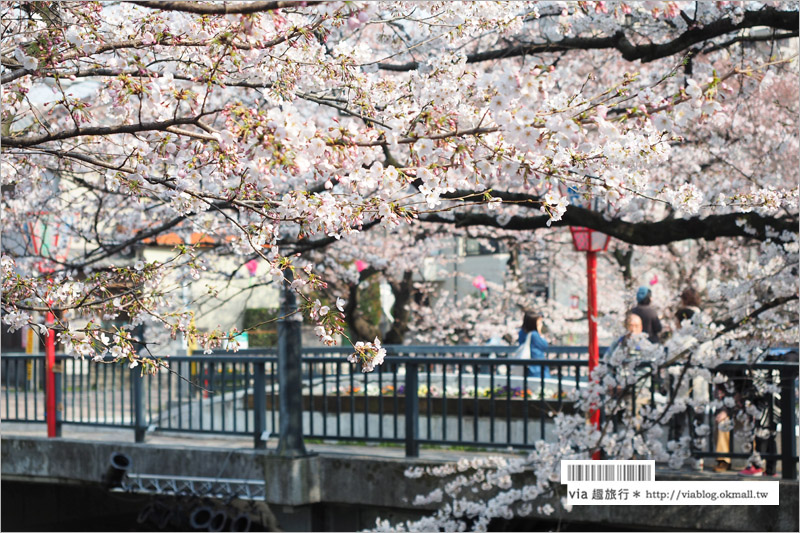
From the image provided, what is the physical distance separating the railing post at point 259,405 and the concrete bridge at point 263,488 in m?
0.19

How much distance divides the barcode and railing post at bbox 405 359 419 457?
2864 millimetres

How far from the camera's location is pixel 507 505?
8.52 m

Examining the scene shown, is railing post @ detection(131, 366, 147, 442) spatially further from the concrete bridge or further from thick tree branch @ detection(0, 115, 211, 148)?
thick tree branch @ detection(0, 115, 211, 148)

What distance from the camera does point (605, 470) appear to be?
6.20 m

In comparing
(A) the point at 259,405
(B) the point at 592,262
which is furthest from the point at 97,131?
(A) the point at 259,405

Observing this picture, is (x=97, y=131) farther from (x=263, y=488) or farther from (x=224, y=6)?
(x=263, y=488)

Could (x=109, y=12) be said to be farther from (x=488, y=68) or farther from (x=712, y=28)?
(x=488, y=68)

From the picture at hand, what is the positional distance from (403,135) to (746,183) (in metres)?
8.07

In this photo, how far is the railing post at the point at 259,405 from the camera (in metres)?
10.2

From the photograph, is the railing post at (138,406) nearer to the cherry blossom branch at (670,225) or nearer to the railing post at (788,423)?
the cherry blossom branch at (670,225)

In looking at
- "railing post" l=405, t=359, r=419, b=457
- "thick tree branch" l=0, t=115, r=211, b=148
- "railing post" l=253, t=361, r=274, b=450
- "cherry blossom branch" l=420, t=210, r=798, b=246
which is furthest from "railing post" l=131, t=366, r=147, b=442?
"thick tree branch" l=0, t=115, r=211, b=148

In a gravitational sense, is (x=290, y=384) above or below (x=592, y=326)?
below

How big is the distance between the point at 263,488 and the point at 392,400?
246 centimetres

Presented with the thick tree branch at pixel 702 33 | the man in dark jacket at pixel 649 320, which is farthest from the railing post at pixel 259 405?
the thick tree branch at pixel 702 33
